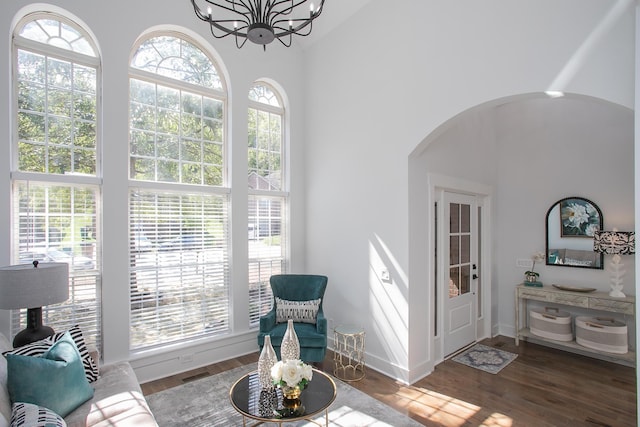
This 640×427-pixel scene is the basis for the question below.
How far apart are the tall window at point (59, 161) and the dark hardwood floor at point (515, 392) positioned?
1.16 metres

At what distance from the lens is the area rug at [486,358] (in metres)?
3.85

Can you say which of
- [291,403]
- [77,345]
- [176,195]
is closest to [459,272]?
[291,403]

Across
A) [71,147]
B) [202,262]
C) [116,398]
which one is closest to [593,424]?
[116,398]

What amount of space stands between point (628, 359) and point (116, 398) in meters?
4.80

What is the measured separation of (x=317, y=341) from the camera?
3.52 m

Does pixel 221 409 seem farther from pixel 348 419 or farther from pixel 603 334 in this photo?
pixel 603 334

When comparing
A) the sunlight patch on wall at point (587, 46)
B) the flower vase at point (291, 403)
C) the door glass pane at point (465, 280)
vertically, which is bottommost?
the flower vase at point (291, 403)

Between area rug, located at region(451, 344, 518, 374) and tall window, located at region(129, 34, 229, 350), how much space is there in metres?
2.86

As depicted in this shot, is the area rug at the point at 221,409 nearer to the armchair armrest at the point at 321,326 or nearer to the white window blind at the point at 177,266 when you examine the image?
the armchair armrest at the point at 321,326

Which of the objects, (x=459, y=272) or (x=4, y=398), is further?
(x=459, y=272)

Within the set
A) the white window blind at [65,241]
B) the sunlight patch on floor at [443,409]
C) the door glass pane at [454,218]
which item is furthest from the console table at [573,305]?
the white window blind at [65,241]

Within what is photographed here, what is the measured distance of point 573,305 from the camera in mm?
4188

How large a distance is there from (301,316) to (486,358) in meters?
2.27

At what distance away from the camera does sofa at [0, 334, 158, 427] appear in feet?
5.91
